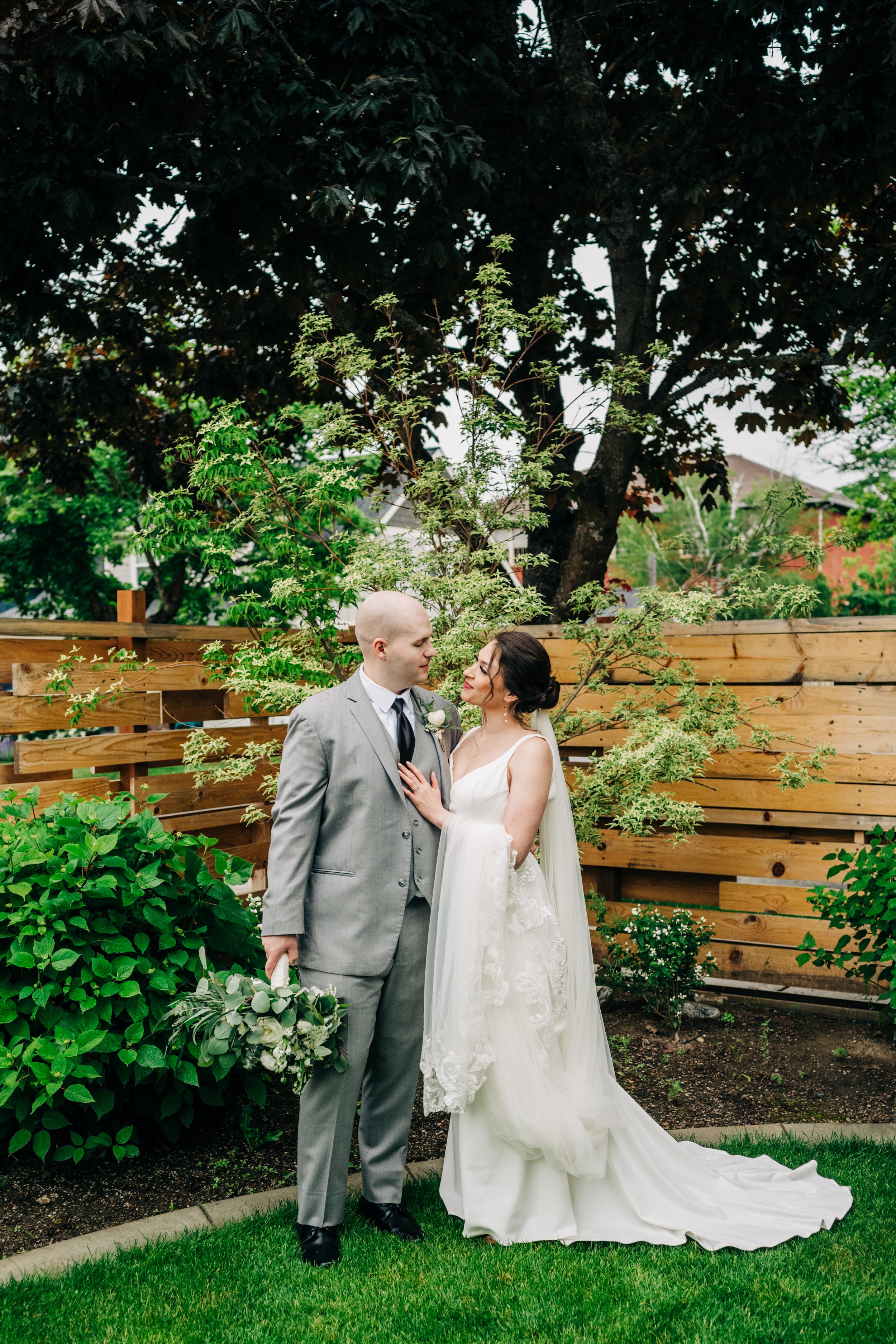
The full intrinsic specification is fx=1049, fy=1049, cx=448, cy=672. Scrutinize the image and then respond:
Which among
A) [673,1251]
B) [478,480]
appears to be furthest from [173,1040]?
[478,480]

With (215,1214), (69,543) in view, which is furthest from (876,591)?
(215,1214)

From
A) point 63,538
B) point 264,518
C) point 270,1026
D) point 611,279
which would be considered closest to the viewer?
point 270,1026

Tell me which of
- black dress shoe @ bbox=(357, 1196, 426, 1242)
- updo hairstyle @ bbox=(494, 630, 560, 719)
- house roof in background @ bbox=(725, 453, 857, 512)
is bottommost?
black dress shoe @ bbox=(357, 1196, 426, 1242)

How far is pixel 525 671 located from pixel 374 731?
1.90 feet

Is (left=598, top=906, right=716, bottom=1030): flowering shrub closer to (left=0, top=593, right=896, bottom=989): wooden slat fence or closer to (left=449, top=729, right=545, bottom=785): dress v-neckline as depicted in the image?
(left=0, top=593, right=896, bottom=989): wooden slat fence

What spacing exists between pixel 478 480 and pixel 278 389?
3.61 metres

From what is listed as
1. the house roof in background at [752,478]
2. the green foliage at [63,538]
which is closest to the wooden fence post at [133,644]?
the green foliage at [63,538]

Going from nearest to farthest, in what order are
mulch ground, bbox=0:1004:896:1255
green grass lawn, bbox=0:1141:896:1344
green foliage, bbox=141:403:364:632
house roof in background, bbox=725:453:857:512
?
1. green grass lawn, bbox=0:1141:896:1344
2. mulch ground, bbox=0:1004:896:1255
3. green foliage, bbox=141:403:364:632
4. house roof in background, bbox=725:453:857:512

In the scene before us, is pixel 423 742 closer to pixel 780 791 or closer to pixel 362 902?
pixel 362 902

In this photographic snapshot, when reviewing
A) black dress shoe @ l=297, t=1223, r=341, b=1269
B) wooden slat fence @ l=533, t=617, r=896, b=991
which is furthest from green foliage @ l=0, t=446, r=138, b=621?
black dress shoe @ l=297, t=1223, r=341, b=1269

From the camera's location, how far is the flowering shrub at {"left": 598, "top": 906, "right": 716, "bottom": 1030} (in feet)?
18.0

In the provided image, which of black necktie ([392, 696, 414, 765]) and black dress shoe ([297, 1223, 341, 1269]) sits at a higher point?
black necktie ([392, 696, 414, 765])

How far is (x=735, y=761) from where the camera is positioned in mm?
6316

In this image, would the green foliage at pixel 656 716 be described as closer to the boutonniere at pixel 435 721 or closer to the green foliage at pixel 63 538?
the boutonniere at pixel 435 721
